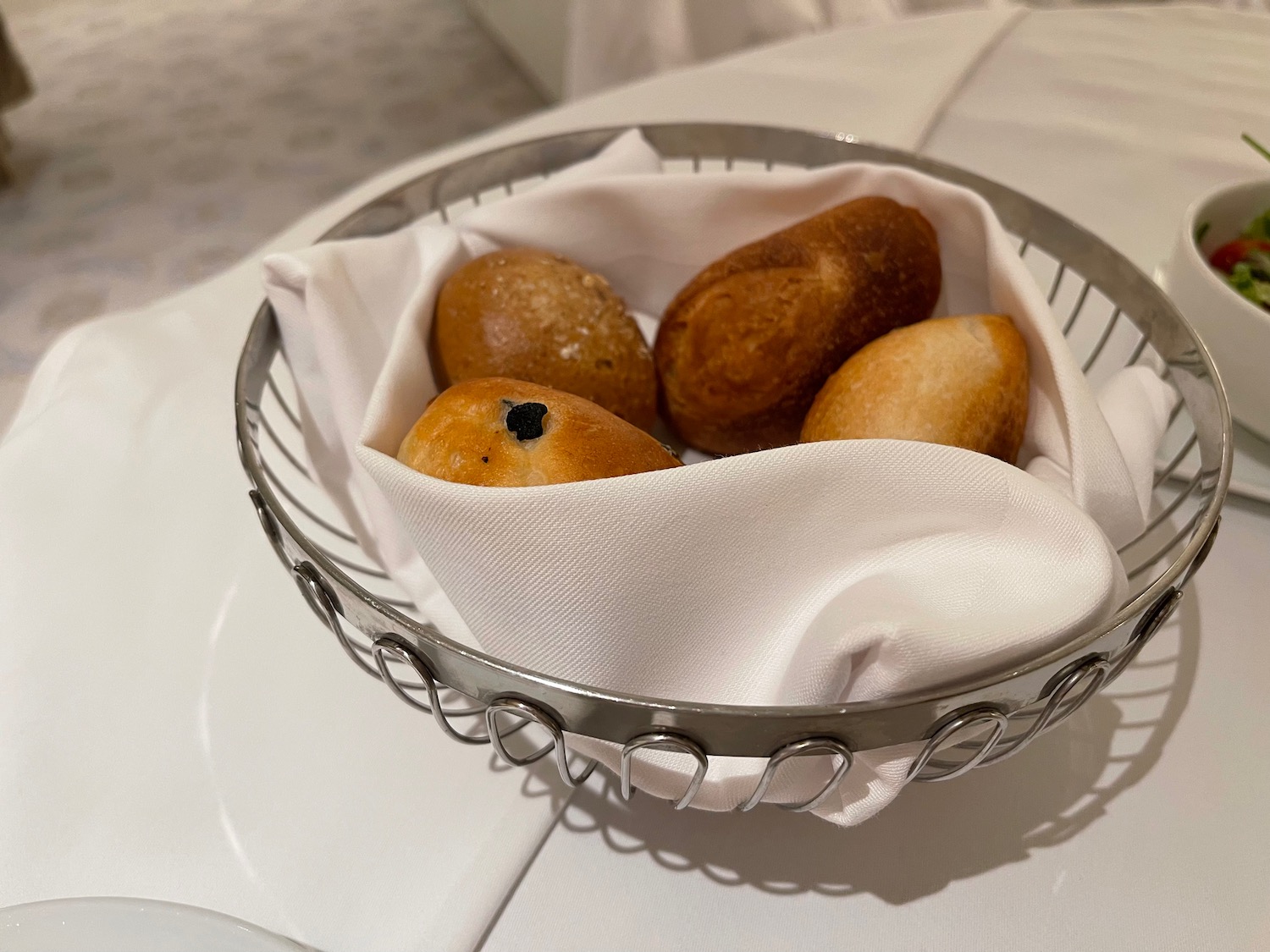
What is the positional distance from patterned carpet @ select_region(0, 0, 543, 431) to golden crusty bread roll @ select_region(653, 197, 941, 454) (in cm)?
111

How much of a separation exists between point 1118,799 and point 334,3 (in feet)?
7.94

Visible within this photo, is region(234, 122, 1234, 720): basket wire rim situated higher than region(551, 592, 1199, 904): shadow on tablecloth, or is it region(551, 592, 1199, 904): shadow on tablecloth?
region(234, 122, 1234, 720): basket wire rim

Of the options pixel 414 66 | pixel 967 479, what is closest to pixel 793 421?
pixel 967 479

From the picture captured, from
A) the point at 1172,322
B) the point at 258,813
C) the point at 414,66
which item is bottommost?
the point at 414,66

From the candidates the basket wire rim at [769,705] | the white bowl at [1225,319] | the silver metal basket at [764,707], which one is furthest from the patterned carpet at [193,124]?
the white bowl at [1225,319]

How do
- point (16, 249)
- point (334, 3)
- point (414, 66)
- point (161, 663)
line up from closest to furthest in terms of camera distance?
1. point (161, 663)
2. point (16, 249)
3. point (414, 66)
4. point (334, 3)

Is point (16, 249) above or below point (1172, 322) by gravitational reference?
below

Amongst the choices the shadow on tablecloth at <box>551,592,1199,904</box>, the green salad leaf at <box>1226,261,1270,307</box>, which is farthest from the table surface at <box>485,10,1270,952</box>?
the green salad leaf at <box>1226,261,1270,307</box>

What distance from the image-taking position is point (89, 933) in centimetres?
22

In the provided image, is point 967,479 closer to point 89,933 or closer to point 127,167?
point 89,933

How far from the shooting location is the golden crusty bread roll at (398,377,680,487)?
246 millimetres

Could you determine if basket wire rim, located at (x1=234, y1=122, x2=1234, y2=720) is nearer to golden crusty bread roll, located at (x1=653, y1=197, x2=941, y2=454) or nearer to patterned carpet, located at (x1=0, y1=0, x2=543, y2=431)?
golden crusty bread roll, located at (x1=653, y1=197, x2=941, y2=454)

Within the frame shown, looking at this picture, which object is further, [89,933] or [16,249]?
[16,249]

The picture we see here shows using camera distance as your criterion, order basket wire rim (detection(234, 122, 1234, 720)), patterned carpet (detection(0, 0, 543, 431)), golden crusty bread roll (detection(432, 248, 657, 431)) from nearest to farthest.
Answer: basket wire rim (detection(234, 122, 1234, 720))
golden crusty bread roll (detection(432, 248, 657, 431))
patterned carpet (detection(0, 0, 543, 431))
